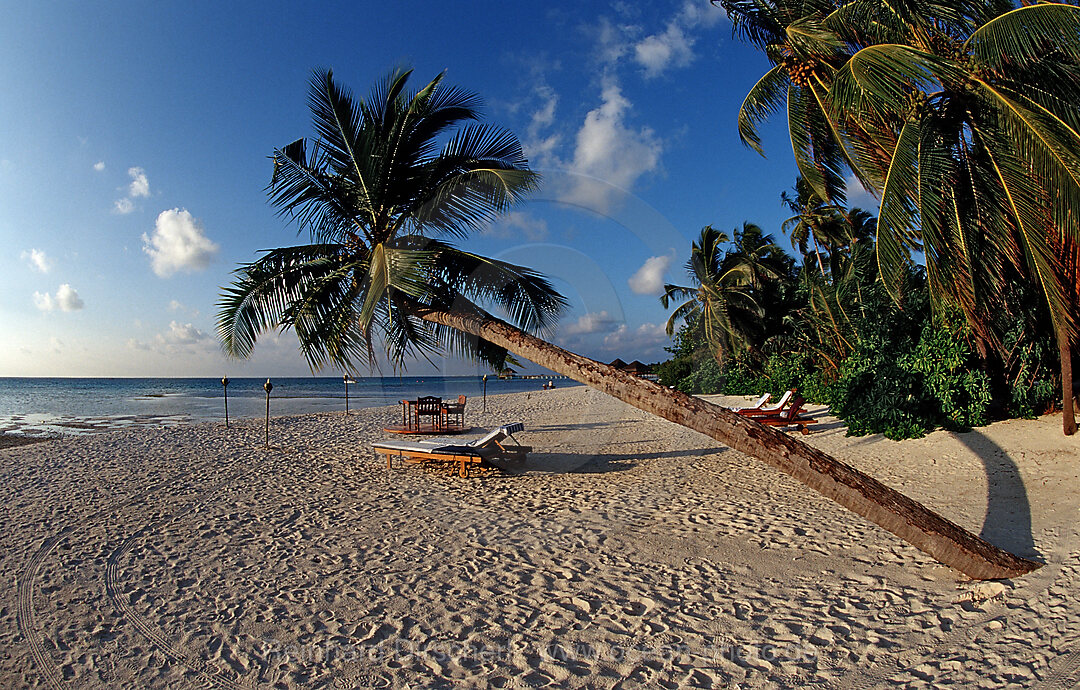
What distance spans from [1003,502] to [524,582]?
5.92m

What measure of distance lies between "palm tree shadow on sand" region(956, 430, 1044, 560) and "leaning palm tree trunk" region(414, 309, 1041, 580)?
0.64 metres

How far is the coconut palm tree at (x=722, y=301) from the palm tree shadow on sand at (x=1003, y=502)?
1309cm

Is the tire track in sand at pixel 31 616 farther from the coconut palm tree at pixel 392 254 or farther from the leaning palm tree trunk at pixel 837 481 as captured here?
the leaning palm tree trunk at pixel 837 481

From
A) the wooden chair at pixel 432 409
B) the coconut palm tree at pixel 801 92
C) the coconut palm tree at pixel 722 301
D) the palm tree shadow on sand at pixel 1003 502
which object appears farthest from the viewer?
the coconut palm tree at pixel 722 301

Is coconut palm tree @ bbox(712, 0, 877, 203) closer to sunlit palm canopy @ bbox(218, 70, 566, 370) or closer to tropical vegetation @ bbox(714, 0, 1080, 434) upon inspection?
tropical vegetation @ bbox(714, 0, 1080, 434)

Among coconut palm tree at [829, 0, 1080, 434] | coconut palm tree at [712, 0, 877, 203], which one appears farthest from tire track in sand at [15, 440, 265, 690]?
coconut palm tree at [712, 0, 877, 203]

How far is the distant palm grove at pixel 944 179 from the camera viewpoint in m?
5.42

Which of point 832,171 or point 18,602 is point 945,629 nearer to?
point 18,602

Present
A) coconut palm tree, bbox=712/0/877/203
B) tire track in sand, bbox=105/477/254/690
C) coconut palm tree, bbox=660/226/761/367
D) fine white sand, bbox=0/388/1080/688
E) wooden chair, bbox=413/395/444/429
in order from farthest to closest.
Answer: coconut palm tree, bbox=660/226/761/367 → wooden chair, bbox=413/395/444/429 → coconut palm tree, bbox=712/0/877/203 → fine white sand, bbox=0/388/1080/688 → tire track in sand, bbox=105/477/254/690

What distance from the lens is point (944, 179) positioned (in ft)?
21.3

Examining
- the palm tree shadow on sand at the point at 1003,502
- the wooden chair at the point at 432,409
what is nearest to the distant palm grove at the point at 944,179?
the palm tree shadow on sand at the point at 1003,502

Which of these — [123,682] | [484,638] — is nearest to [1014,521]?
[484,638]

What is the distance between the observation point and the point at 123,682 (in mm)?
3094

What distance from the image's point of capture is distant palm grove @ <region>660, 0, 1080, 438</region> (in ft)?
17.8
